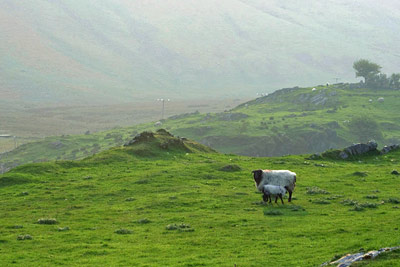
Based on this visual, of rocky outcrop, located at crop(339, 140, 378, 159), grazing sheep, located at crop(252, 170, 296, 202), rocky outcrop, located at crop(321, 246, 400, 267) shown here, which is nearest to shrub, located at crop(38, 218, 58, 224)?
grazing sheep, located at crop(252, 170, 296, 202)

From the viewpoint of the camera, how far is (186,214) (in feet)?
120

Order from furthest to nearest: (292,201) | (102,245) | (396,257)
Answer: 1. (292,201)
2. (102,245)
3. (396,257)

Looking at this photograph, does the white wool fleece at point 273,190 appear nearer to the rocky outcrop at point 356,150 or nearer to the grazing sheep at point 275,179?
the grazing sheep at point 275,179

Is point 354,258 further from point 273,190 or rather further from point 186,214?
point 273,190

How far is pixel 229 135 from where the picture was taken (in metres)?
195

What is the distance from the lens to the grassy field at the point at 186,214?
1011 inches

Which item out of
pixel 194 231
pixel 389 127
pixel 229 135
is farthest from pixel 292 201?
pixel 389 127

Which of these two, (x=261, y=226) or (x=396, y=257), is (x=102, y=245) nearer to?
(x=261, y=226)

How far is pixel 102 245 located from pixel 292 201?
56.4ft

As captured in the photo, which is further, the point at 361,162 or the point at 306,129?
the point at 306,129

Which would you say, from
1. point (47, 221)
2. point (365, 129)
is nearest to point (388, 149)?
point (47, 221)

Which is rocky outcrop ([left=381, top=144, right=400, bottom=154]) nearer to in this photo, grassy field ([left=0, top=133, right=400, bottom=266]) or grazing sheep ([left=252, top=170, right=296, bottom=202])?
grassy field ([left=0, top=133, right=400, bottom=266])

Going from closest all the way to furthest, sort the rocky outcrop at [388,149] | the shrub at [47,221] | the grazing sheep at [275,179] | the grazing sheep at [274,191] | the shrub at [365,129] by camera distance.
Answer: the shrub at [47,221]
the grazing sheep at [274,191]
the grazing sheep at [275,179]
the rocky outcrop at [388,149]
the shrub at [365,129]

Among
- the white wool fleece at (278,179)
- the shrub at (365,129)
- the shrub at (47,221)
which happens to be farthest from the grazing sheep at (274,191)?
the shrub at (365,129)
